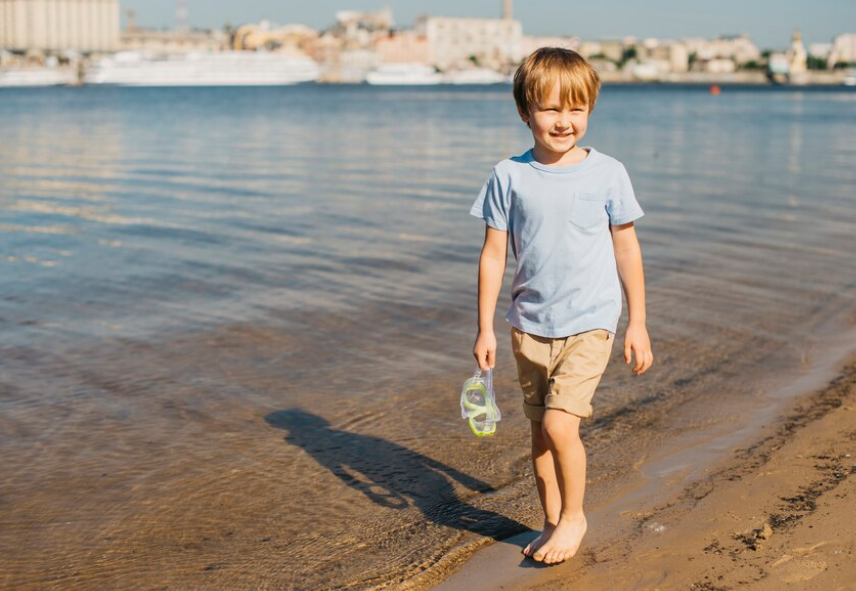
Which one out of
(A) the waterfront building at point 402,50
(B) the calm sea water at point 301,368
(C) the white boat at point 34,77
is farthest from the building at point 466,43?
(B) the calm sea water at point 301,368

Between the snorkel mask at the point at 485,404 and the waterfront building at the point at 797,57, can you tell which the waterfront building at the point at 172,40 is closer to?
the waterfront building at the point at 797,57

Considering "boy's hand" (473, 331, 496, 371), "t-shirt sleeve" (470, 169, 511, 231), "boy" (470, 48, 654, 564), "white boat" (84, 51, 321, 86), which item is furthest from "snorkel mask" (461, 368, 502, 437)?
"white boat" (84, 51, 321, 86)

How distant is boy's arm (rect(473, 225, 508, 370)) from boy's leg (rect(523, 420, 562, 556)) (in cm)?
33

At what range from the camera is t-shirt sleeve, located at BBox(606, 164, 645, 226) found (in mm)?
2775

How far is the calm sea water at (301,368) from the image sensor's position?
10.9 feet

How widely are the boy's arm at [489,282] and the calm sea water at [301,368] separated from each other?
2.39 feet

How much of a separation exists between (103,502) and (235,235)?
664 cm

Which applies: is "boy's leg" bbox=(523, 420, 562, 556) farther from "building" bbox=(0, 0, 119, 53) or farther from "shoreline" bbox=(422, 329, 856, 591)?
"building" bbox=(0, 0, 119, 53)

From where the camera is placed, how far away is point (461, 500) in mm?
3570

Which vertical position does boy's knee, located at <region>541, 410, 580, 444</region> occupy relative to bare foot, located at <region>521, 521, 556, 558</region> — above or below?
above

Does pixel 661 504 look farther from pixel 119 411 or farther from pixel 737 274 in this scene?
pixel 737 274

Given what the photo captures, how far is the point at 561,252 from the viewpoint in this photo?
2.81 m

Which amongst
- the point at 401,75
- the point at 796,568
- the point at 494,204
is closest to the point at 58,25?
the point at 401,75

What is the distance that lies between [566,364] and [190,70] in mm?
105201
